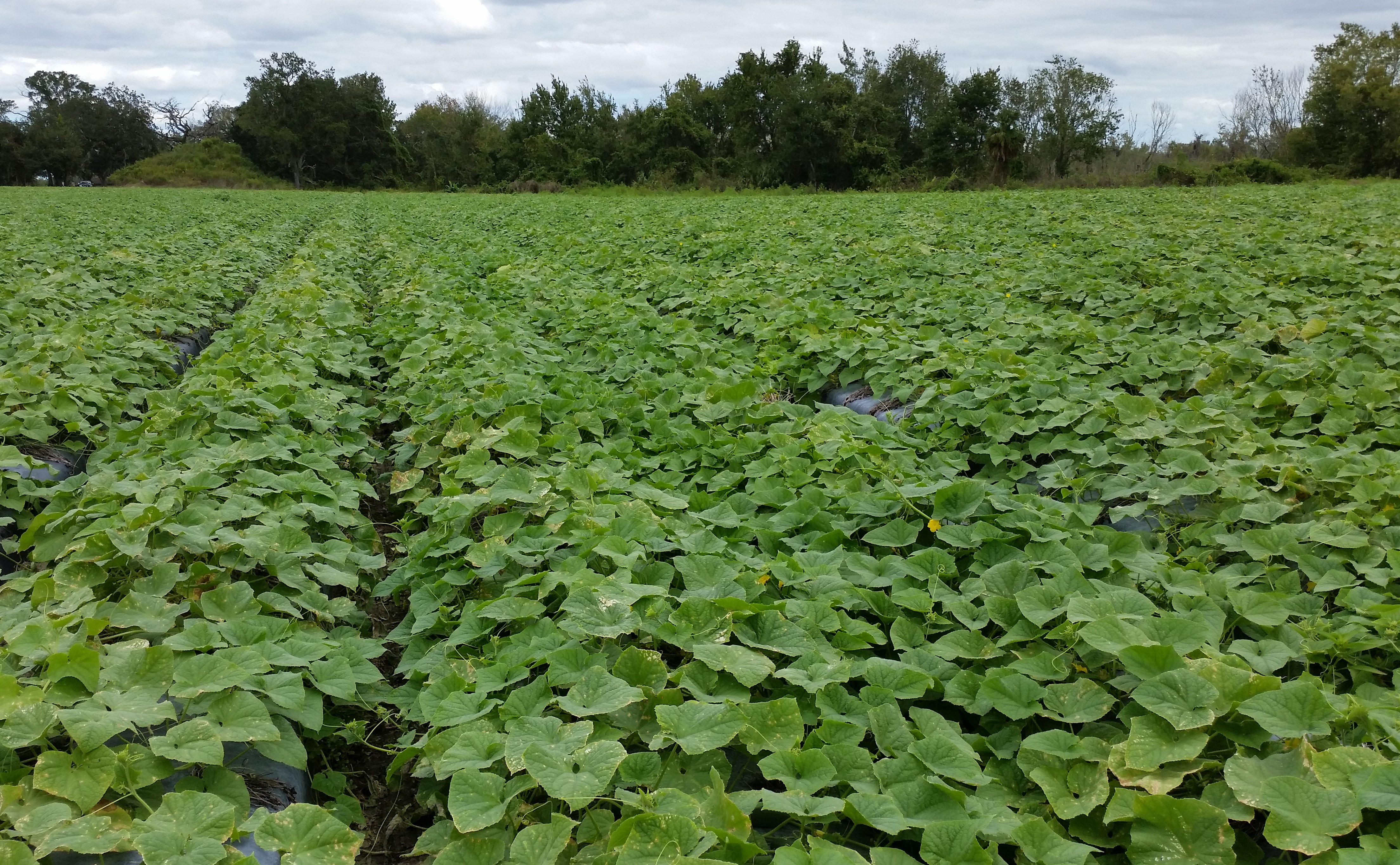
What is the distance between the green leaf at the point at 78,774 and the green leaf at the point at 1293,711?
9.16 feet

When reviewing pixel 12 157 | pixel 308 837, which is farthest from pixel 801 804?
pixel 12 157

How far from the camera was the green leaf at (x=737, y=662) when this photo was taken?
2152mm

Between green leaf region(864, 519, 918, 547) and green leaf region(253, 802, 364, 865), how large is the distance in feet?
6.66

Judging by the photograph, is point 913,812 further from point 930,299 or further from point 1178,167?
point 1178,167

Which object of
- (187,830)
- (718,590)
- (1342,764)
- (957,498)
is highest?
(957,498)

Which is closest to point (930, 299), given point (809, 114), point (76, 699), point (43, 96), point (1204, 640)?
point (1204, 640)

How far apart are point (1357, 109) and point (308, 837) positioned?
47.6 metres

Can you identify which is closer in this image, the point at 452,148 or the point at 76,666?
the point at 76,666

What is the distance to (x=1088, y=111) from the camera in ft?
153

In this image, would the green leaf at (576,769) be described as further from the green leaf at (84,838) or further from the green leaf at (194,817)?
the green leaf at (84,838)

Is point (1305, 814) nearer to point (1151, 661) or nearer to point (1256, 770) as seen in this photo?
point (1256, 770)

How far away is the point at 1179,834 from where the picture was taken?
5.68 ft

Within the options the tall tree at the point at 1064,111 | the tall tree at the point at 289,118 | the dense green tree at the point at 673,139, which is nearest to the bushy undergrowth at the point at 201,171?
the tall tree at the point at 289,118

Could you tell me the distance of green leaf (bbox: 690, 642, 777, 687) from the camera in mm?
2152
